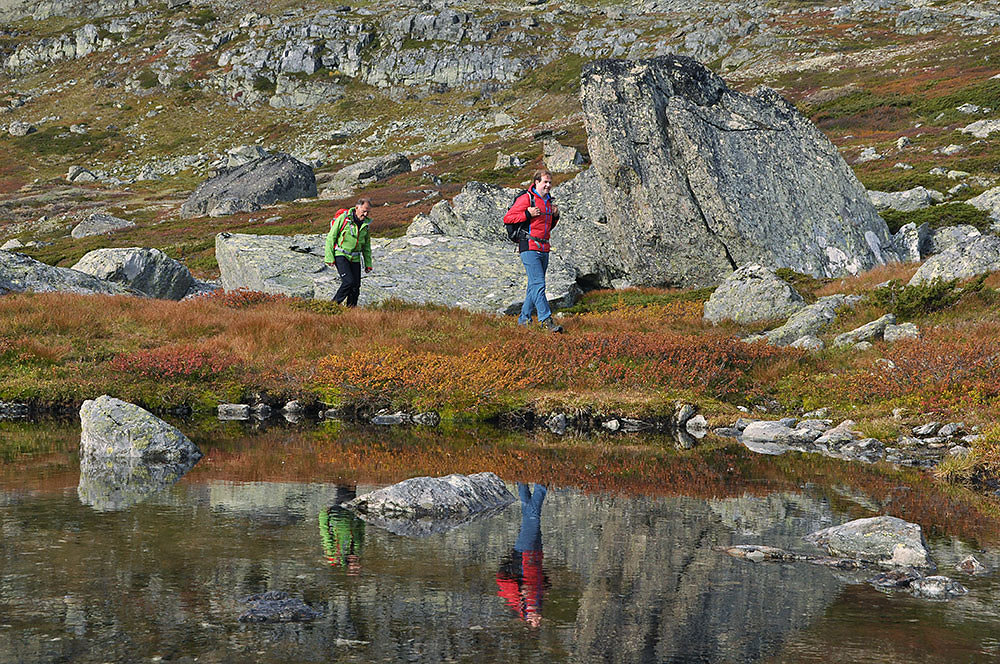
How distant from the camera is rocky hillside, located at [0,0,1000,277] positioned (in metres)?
68.3

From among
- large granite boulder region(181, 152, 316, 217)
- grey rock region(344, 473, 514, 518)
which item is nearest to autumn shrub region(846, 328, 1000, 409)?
grey rock region(344, 473, 514, 518)

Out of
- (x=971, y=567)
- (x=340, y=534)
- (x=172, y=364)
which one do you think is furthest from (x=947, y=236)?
(x=340, y=534)

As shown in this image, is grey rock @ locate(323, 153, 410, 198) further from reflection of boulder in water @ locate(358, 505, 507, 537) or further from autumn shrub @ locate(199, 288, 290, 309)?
reflection of boulder in water @ locate(358, 505, 507, 537)

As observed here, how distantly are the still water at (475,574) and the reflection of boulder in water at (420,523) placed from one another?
0.15 metres

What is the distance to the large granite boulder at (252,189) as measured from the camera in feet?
273

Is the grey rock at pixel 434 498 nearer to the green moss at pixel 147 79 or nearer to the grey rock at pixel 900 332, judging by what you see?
the grey rock at pixel 900 332

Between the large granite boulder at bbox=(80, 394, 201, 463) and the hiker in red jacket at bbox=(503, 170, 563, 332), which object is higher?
the hiker in red jacket at bbox=(503, 170, 563, 332)

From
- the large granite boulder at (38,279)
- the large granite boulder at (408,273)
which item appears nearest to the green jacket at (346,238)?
the large granite boulder at (408,273)

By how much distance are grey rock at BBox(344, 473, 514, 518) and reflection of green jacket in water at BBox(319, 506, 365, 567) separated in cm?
26

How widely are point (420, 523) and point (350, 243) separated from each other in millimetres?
13409

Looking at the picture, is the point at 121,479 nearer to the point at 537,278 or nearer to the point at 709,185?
the point at 537,278

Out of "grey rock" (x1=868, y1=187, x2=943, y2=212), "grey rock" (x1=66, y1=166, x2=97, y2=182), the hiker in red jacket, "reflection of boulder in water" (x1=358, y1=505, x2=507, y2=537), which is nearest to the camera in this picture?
"reflection of boulder in water" (x1=358, y1=505, x2=507, y2=537)

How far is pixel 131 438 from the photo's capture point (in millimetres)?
11602

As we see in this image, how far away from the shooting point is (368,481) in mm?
9930
